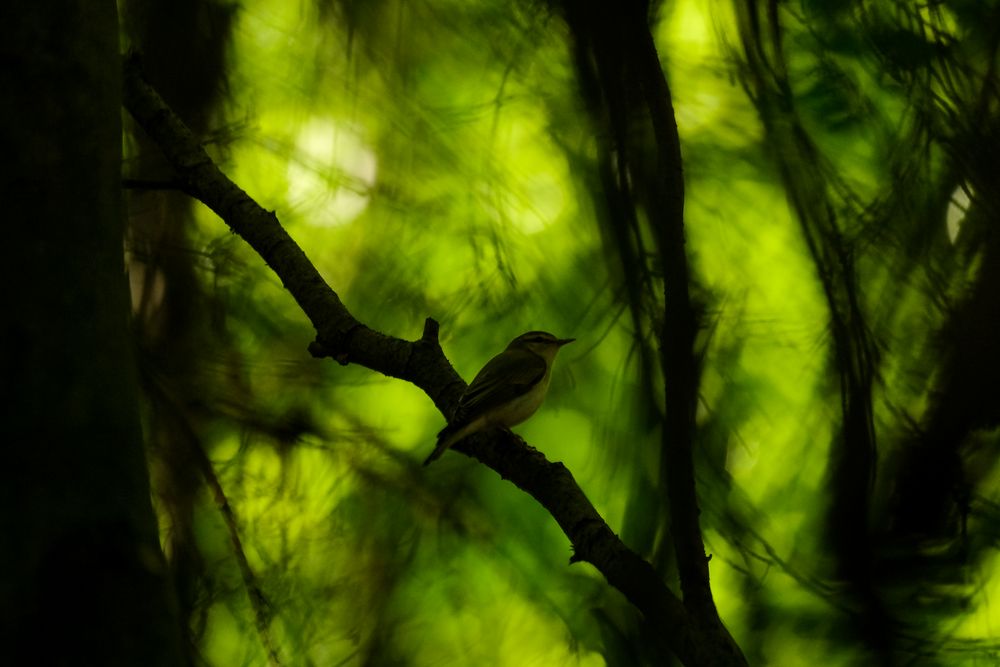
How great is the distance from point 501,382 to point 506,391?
0.6 inches

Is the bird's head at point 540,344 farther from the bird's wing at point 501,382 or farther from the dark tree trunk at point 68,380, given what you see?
the dark tree trunk at point 68,380

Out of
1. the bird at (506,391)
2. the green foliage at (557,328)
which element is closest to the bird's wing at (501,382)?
the bird at (506,391)

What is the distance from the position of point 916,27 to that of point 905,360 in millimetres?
701

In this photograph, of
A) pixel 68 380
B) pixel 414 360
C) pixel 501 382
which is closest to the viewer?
pixel 68 380

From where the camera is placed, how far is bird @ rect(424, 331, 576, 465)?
4.73ft

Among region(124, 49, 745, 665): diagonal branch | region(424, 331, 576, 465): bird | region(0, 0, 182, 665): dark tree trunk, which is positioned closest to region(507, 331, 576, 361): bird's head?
region(424, 331, 576, 465): bird

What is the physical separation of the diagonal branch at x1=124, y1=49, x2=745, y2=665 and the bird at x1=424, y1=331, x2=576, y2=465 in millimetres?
32

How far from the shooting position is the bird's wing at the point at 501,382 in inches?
56.5

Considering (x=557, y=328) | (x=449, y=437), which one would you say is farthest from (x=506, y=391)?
(x=557, y=328)

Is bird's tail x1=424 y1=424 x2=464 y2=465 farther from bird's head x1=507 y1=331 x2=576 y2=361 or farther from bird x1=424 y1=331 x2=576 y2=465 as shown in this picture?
bird's head x1=507 y1=331 x2=576 y2=361

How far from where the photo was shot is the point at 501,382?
159 centimetres

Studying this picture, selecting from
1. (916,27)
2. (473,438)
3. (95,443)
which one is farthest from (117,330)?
(916,27)

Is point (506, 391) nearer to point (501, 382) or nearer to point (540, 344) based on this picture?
point (501, 382)

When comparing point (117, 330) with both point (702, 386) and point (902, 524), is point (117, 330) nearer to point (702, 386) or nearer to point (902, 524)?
point (702, 386)
